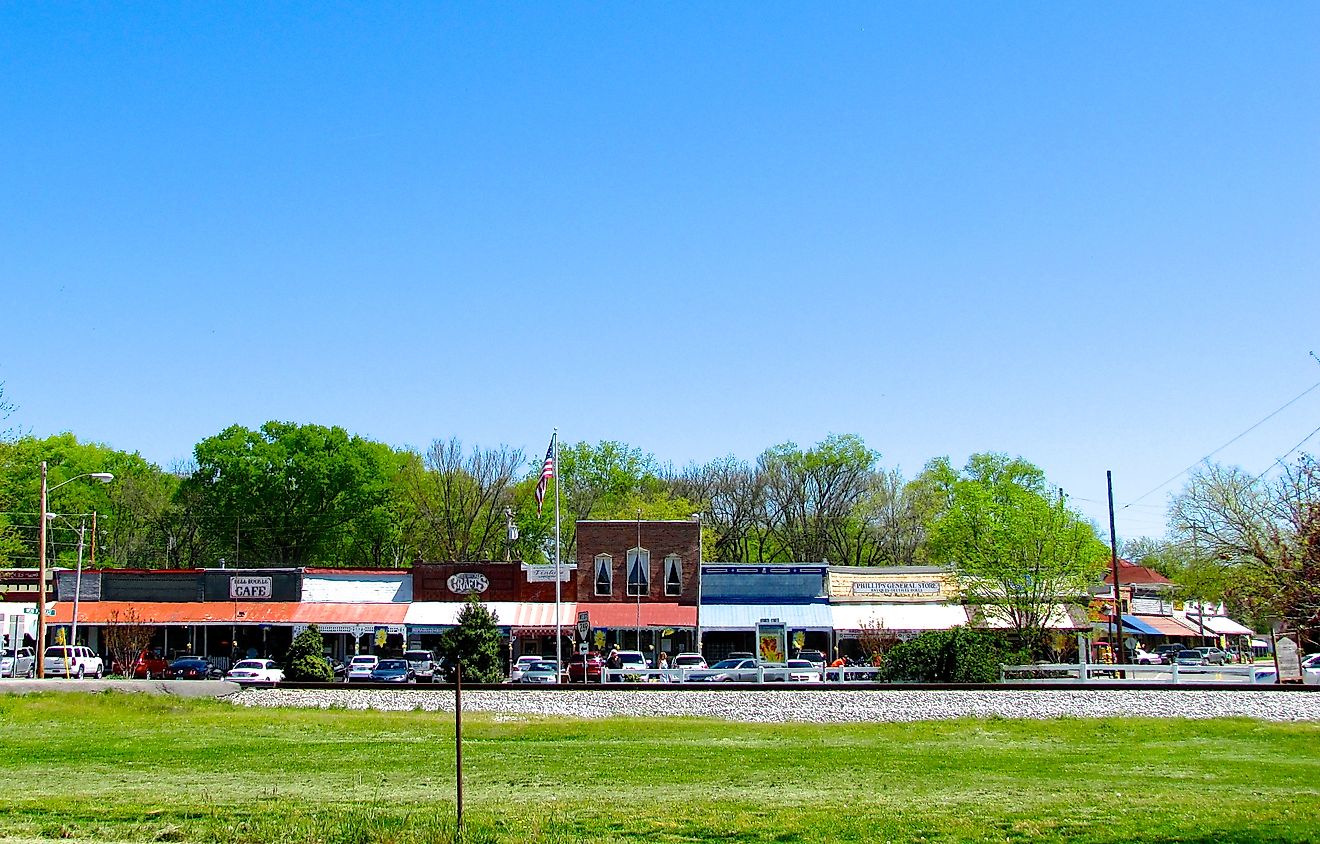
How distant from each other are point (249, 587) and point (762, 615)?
28.1 metres

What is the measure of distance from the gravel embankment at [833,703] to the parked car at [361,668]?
572 inches

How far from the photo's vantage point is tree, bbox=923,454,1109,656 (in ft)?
196

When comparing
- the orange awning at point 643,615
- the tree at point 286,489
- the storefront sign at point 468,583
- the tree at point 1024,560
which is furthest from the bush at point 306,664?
the tree at point 286,489

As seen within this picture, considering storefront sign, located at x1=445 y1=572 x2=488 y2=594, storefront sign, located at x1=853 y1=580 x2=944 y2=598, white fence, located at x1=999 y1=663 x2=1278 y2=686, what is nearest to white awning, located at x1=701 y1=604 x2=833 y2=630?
storefront sign, located at x1=853 y1=580 x2=944 y2=598

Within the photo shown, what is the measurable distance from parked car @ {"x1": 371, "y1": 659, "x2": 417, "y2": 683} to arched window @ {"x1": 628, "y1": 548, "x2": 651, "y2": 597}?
1752 cm

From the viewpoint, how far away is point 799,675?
4734 cm

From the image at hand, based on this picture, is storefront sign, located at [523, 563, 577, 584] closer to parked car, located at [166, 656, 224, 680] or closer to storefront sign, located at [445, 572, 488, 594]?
storefront sign, located at [445, 572, 488, 594]

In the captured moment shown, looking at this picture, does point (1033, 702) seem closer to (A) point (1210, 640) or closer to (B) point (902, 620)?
(B) point (902, 620)

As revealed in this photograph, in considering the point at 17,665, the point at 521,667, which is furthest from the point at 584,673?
the point at 17,665

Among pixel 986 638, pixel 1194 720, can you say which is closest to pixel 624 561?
pixel 986 638

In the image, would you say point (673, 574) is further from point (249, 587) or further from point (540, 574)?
point (249, 587)

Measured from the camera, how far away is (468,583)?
67438mm

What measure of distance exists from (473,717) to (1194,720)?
1850cm

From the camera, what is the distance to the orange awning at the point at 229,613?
6400 centimetres
